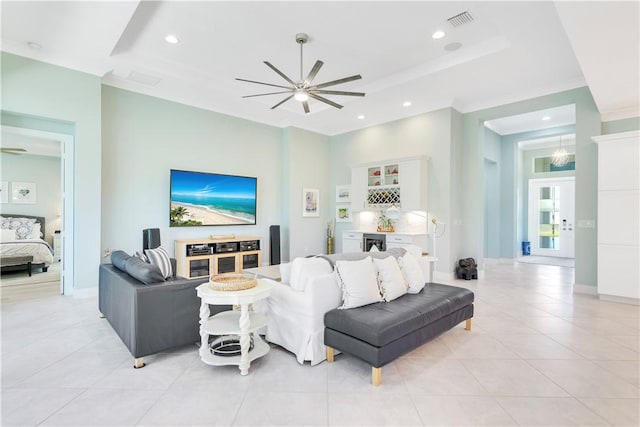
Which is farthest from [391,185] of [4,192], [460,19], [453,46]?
[4,192]

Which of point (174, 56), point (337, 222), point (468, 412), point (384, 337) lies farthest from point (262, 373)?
point (337, 222)

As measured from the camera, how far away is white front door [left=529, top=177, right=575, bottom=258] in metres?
8.95

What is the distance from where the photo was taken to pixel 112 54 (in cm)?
421

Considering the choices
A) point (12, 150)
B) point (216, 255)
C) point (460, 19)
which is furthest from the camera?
point (12, 150)

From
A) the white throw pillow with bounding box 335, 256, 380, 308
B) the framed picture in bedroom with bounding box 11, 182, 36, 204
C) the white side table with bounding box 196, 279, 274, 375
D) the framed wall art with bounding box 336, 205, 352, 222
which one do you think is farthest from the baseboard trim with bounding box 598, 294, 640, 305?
the framed picture in bedroom with bounding box 11, 182, 36, 204

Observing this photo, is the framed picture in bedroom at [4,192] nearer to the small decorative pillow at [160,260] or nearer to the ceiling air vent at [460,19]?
the small decorative pillow at [160,260]

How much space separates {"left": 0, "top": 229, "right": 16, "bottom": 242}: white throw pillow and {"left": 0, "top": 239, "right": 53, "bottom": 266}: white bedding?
2.99 feet

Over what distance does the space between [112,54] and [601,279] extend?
7.44m

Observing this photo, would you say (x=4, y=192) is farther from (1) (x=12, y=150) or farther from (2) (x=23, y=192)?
(1) (x=12, y=150)

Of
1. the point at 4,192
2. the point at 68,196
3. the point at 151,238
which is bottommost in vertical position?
the point at 151,238

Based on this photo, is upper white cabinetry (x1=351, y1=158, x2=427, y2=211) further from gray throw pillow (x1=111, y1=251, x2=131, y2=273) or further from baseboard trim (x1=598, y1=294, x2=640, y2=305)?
gray throw pillow (x1=111, y1=251, x2=131, y2=273)

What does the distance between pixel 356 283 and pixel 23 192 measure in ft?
28.9

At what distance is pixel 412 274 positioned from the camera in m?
3.17

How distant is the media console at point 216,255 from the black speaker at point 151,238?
459 mm
